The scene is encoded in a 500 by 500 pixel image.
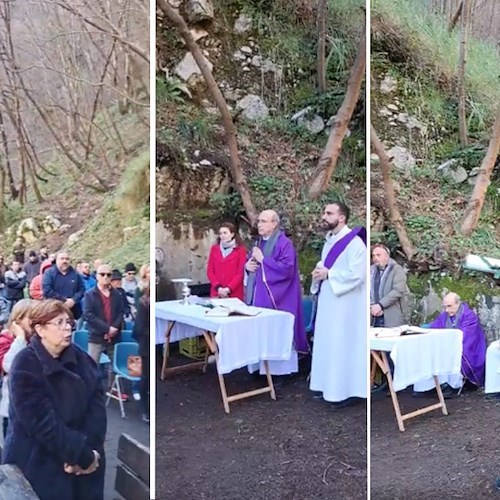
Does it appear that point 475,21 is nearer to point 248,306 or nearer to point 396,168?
point 396,168

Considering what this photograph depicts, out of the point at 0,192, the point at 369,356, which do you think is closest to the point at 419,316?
the point at 369,356

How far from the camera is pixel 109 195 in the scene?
3547 millimetres

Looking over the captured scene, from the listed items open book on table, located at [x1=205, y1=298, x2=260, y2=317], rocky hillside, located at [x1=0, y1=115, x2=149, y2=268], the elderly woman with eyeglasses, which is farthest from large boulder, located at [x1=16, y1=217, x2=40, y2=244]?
open book on table, located at [x1=205, y1=298, x2=260, y2=317]

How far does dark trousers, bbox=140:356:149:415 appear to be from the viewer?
355 centimetres

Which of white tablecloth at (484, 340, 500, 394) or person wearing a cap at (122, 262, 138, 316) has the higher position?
person wearing a cap at (122, 262, 138, 316)

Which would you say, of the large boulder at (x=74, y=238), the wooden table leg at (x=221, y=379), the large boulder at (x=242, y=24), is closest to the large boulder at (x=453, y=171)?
the large boulder at (x=242, y=24)

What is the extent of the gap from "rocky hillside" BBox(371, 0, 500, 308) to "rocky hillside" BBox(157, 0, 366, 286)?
18 centimetres

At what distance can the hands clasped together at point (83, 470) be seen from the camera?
3432 mm

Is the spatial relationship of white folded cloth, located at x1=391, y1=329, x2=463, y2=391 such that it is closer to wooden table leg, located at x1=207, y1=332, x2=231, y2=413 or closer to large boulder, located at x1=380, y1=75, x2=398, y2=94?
wooden table leg, located at x1=207, y1=332, x2=231, y2=413

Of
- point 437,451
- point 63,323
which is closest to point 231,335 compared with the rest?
point 63,323

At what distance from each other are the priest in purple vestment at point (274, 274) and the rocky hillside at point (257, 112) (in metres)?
0.08

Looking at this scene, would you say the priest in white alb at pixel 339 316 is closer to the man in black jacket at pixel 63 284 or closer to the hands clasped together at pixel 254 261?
the hands clasped together at pixel 254 261

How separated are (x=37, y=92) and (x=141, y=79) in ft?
1.67

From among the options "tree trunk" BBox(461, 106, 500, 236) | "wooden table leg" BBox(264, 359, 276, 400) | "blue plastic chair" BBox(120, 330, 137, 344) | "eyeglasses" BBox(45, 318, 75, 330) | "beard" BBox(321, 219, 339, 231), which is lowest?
"wooden table leg" BBox(264, 359, 276, 400)
